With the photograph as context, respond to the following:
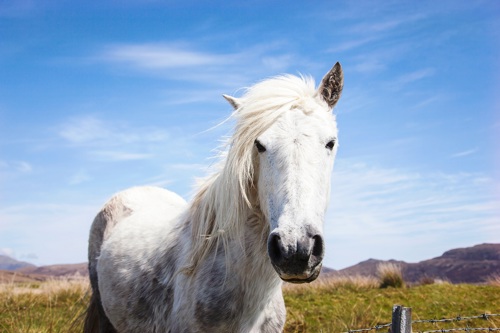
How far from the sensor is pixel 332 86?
3387 mm

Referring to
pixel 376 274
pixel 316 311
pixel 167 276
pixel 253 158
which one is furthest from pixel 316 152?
pixel 376 274

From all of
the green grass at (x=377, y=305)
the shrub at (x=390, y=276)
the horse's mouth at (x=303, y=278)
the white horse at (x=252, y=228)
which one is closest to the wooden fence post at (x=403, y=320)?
the white horse at (x=252, y=228)

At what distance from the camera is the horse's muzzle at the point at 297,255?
8.07ft

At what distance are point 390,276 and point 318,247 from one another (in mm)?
9474

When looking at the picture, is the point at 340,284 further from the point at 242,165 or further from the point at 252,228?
the point at 242,165

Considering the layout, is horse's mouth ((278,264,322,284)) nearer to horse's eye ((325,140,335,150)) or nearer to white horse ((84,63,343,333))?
white horse ((84,63,343,333))

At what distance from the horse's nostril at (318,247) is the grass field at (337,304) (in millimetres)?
4291

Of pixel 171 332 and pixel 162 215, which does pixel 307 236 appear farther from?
pixel 162 215

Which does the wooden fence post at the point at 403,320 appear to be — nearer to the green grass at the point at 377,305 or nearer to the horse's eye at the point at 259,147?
the horse's eye at the point at 259,147

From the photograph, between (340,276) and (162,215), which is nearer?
(162,215)

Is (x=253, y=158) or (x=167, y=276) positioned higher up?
(x=253, y=158)

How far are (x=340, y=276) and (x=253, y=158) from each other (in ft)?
32.1

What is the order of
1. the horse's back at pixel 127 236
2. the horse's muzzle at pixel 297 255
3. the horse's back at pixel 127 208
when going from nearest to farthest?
the horse's muzzle at pixel 297 255, the horse's back at pixel 127 236, the horse's back at pixel 127 208

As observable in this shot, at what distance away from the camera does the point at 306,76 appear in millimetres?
3537
